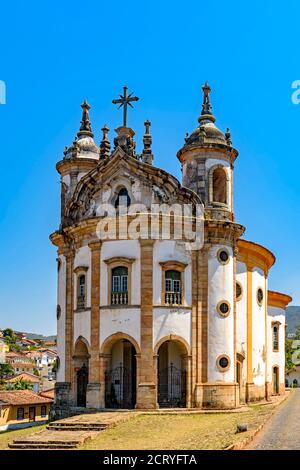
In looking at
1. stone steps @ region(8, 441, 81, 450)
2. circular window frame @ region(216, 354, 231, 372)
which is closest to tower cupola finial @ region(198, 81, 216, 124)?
circular window frame @ region(216, 354, 231, 372)

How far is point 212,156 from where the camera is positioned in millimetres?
32062

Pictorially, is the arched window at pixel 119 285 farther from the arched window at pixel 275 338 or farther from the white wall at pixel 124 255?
the arched window at pixel 275 338

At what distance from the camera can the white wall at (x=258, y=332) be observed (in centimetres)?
3409

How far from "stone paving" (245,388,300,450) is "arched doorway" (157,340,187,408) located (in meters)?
5.29

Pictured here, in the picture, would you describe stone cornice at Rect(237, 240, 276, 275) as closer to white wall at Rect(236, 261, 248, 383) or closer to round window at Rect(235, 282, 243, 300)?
white wall at Rect(236, 261, 248, 383)

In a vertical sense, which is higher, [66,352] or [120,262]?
[120,262]

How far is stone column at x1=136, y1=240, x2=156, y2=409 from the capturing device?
2862cm

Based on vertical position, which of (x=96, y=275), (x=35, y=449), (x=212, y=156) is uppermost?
(x=212, y=156)

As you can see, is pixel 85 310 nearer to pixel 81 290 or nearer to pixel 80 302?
pixel 80 302
